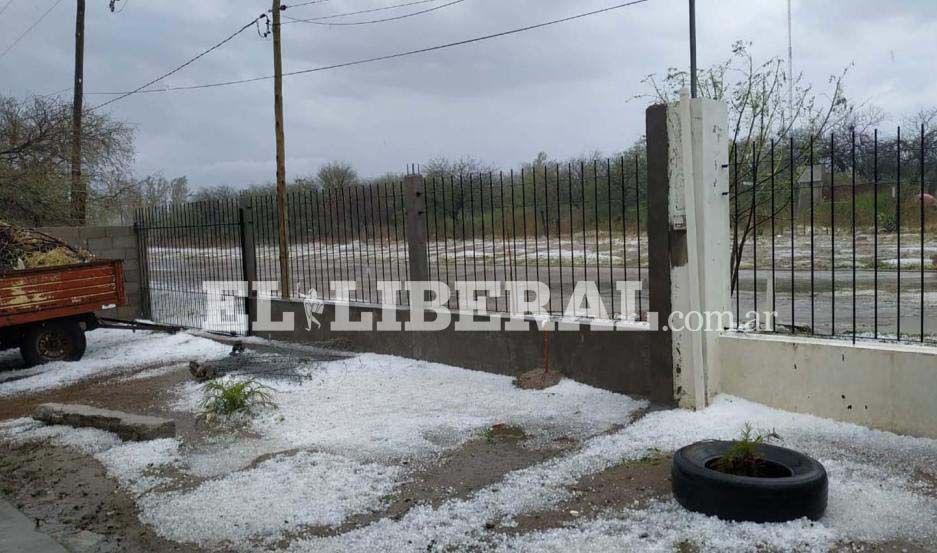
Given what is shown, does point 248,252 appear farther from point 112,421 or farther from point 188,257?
point 112,421

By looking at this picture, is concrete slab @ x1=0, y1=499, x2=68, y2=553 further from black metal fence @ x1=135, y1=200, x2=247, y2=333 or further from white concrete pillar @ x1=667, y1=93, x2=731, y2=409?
black metal fence @ x1=135, y1=200, x2=247, y2=333

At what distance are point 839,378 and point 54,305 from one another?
9.89 m

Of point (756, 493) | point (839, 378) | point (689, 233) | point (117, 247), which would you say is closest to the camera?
point (756, 493)

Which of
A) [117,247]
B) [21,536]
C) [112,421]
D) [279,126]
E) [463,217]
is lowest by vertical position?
[21,536]

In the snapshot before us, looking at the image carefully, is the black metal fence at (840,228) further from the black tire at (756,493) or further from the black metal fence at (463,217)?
the black tire at (756,493)

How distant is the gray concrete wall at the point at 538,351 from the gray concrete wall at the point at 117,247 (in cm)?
647

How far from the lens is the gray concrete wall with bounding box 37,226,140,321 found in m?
14.1

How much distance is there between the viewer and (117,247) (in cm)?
1456

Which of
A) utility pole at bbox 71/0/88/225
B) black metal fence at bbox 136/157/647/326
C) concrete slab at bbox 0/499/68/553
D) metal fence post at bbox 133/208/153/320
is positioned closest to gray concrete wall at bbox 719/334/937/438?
black metal fence at bbox 136/157/647/326

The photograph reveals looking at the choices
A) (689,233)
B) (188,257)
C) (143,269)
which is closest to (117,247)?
(143,269)

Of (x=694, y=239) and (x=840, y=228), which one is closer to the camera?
(x=694, y=239)

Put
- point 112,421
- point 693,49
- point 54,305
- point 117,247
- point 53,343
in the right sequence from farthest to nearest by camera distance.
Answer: point 117,247 < point 693,49 < point 53,343 < point 54,305 < point 112,421

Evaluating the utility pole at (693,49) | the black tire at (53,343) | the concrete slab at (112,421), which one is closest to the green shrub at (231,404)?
the concrete slab at (112,421)

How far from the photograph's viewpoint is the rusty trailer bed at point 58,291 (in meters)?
9.79
